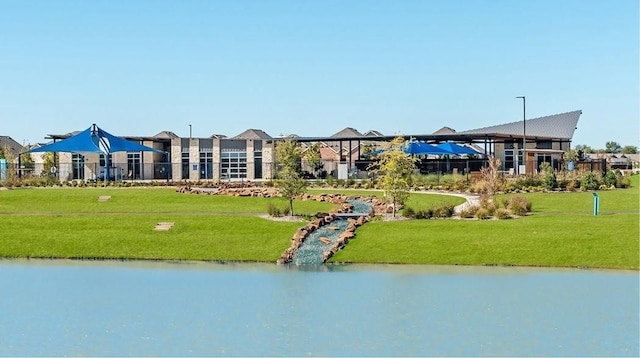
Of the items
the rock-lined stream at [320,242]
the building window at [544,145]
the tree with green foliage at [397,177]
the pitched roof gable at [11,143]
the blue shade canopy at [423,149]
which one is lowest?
the rock-lined stream at [320,242]

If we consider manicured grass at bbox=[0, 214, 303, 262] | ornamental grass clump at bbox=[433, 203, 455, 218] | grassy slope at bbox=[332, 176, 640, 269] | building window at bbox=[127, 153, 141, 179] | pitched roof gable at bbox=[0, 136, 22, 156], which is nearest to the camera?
grassy slope at bbox=[332, 176, 640, 269]

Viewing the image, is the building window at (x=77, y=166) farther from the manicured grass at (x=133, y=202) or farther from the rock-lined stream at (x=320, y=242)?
the rock-lined stream at (x=320, y=242)

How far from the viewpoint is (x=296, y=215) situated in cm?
3828

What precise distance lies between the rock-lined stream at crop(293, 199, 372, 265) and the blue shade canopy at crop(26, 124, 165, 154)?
27980 millimetres

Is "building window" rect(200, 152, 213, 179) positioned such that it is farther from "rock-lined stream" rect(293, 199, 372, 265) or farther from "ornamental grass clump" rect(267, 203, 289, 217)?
"rock-lined stream" rect(293, 199, 372, 265)

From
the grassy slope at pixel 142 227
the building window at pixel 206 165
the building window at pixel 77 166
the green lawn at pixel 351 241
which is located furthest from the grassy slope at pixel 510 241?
the building window at pixel 77 166

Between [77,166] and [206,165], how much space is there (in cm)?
1130

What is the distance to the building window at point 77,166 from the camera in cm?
7266

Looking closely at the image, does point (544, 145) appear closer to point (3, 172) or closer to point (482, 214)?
point (3, 172)

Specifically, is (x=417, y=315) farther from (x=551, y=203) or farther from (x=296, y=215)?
(x=551, y=203)

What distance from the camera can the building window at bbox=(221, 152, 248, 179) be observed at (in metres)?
72.8

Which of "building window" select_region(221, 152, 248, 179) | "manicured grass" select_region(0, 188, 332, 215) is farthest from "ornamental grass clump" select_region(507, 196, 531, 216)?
"building window" select_region(221, 152, 248, 179)

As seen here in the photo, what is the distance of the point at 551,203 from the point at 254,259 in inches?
671

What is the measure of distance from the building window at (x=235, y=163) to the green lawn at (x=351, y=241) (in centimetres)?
2984
